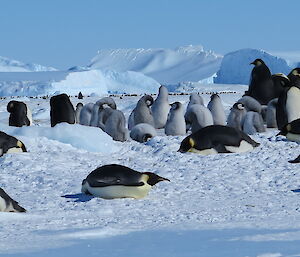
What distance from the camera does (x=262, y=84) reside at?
15305mm

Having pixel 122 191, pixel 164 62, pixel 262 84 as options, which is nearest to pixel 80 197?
pixel 122 191

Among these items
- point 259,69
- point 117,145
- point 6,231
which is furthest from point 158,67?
point 6,231

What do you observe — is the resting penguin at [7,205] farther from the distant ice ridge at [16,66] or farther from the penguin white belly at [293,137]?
the distant ice ridge at [16,66]

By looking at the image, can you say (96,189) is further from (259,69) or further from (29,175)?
(259,69)

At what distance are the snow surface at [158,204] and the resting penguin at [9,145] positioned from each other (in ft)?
0.56

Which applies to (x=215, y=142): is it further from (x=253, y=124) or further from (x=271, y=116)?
(x=271, y=116)

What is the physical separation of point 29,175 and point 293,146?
3.74 meters

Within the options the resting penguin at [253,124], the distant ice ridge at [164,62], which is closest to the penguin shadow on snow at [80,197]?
the resting penguin at [253,124]

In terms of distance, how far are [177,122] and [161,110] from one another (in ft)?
7.06

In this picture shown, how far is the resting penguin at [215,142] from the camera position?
8711 mm

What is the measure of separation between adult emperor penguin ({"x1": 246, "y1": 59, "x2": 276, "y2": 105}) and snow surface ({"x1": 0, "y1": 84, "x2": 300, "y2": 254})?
508cm

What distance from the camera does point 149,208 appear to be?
5.59 m

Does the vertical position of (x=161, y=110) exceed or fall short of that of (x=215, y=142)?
it exceeds it

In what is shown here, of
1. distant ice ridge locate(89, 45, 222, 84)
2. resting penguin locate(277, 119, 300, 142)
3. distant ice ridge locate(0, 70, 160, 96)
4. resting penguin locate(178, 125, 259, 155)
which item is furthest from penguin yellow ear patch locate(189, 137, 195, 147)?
distant ice ridge locate(89, 45, 222, 84)
